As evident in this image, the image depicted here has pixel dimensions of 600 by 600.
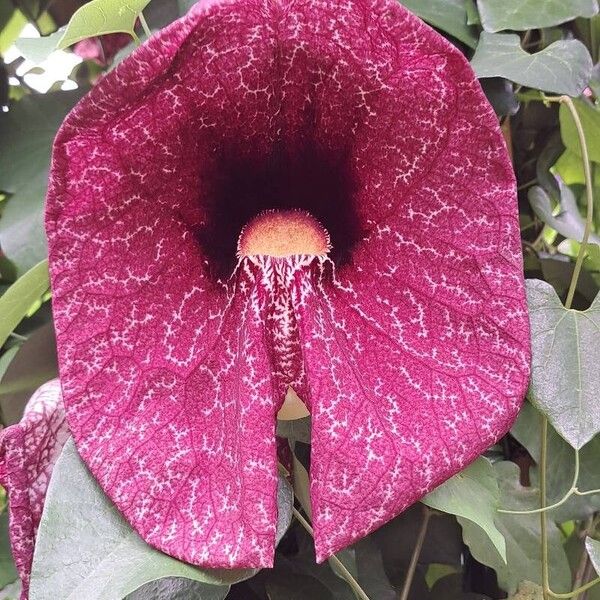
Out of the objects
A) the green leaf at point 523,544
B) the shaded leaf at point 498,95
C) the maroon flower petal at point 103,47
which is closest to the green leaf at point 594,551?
the green leaf at point 523,544

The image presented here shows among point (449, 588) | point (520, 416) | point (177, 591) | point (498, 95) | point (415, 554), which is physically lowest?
point (449, 588)

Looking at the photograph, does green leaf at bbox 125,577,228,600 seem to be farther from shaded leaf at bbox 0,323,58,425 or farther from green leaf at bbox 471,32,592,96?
green leaf at bbox 471,32,592,96

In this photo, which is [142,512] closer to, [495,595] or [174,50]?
[174,50]

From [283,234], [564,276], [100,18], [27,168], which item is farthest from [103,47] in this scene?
[564,276]

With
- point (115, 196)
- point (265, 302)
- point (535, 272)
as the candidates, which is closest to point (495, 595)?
point (535, 272)

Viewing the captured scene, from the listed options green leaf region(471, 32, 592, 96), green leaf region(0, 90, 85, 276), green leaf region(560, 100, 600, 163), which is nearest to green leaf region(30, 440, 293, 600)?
green leaf region(0, 90, 85, 276)

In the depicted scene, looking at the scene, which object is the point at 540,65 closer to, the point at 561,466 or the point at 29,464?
the point at 561,466
